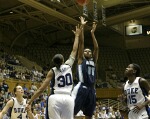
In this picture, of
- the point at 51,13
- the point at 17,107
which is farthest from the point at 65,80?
the point at 51,13

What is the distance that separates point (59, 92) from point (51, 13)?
16.8m

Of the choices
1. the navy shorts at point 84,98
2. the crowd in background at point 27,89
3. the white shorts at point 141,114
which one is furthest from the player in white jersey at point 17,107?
the crowd in background at point 27,89

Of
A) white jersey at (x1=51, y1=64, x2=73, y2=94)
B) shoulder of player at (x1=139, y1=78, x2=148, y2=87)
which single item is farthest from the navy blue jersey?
shoulder of player at (x1=139, y1=78, x2=148, y2=87)

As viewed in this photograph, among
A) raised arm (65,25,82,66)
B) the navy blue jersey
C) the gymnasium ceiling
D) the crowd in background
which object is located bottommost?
the crowd in background

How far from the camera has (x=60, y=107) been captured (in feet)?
16.9

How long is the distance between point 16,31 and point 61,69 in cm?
2220

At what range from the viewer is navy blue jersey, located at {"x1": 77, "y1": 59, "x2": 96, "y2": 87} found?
6285 mm

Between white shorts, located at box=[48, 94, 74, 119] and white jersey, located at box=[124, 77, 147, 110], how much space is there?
108 cm

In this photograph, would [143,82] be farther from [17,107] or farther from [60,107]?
[17,107]

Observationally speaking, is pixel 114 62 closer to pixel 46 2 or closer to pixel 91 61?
pixel 46 2

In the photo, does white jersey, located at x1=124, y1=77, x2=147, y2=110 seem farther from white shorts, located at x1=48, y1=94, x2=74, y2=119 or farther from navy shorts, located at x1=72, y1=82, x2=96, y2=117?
white shorts, located at x1=48, y1=94, x2=74, y2=119

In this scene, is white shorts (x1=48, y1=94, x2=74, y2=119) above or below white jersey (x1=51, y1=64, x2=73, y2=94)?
below

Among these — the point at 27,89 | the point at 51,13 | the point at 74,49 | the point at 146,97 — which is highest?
the point at 51,13

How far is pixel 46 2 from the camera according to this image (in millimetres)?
21516
